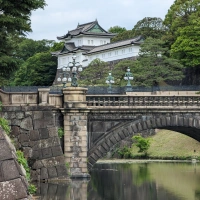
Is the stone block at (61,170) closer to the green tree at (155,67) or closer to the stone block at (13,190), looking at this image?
the stone block at (13,190)

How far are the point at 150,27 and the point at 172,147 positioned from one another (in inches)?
1647

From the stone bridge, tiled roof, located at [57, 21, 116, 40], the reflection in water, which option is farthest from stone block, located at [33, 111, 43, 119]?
tiled roof, located at [57, 21, 116, 40]

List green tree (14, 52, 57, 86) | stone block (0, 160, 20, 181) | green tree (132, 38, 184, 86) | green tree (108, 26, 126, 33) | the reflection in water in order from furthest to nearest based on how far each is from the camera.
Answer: green tree (108, 26, 126, 33) → green tree (14, 52, 57, 86) → green tree (132, 38, 184, 86) → the reflection in water → stone block (0, 160, 20, 181)

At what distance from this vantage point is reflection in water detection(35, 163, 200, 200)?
27062 mm

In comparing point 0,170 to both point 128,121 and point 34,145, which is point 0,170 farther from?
point 128,121

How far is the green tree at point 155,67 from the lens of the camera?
66688 mm

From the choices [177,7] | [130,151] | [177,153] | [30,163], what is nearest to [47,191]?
[30,163]

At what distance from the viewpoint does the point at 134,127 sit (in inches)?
1268

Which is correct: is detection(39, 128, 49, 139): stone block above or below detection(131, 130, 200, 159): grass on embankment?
above

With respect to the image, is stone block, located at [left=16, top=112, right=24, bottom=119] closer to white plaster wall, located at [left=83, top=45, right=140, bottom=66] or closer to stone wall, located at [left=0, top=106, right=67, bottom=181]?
stone wall, located at [left=0, top=106, right=67, bottom=181]

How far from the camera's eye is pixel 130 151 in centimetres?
6450

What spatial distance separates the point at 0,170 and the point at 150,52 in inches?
2348

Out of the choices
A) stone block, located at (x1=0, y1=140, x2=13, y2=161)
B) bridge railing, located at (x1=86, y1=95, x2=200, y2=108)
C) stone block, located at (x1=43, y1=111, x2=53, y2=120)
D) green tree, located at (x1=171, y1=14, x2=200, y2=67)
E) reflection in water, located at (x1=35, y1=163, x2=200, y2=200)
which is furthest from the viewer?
green tree, located at (x1=171, y1=14, x2=200, y2=67)

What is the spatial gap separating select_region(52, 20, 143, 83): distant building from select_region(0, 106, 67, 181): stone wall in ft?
222
